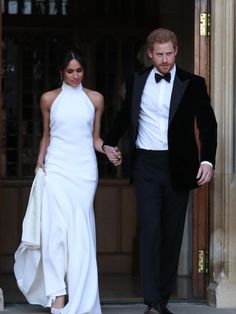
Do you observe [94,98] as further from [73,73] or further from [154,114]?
[154,114]

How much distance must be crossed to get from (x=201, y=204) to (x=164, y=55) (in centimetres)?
138

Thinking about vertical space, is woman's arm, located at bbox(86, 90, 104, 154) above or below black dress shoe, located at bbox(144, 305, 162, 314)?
above

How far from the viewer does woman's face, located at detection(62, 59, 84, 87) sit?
6.70 m

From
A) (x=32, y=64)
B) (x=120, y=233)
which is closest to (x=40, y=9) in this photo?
(x=32, y=64)

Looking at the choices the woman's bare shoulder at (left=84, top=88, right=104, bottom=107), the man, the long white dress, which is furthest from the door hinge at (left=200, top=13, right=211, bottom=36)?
the long white dress

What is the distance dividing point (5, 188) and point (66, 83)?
2477 mm

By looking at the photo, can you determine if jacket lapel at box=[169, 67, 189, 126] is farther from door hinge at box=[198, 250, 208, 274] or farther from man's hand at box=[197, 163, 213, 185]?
door hinge at box=[198, 250, 208, 274]

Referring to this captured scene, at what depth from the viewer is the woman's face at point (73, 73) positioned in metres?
6.70

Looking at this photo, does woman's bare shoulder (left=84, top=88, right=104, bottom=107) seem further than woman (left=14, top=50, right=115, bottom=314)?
Yes

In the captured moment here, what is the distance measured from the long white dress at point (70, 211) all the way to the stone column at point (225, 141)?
95 cm

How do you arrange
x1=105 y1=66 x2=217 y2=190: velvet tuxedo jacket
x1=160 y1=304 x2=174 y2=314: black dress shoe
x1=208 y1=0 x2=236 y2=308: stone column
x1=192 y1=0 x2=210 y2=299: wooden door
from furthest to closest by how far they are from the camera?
x1=192 y1=0 x2=210 y2=299: wooden door, x1=208 y1=0 x2=236 y2=308: stone column, x1=160 y1=304 x2=174 y2=314: black dress shoe, x1=105 y1=66 x2=217 y2=190: velvet tuxedo jacket

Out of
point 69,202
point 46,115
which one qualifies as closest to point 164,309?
point 69,202

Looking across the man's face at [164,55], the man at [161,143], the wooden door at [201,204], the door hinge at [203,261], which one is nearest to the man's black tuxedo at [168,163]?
the man at [161,143]

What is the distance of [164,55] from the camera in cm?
644
